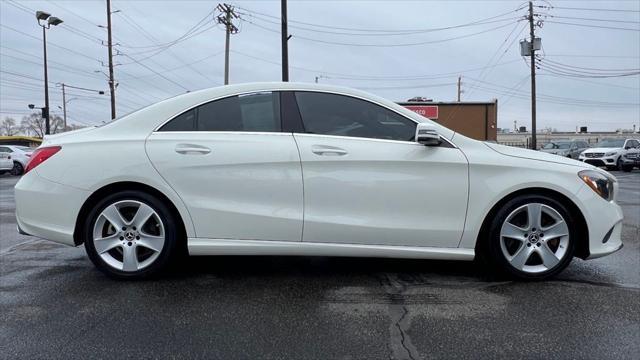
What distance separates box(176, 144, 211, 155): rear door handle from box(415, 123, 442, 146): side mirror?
1.62 m

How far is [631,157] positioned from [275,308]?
2357 centimetres

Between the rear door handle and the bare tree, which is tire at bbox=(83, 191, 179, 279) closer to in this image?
the rear door handle

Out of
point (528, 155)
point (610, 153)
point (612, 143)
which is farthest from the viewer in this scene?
point (612, 143)

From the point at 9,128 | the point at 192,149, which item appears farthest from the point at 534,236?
the point at 9,128

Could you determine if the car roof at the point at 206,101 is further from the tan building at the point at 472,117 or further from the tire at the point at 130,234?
the tan building at the point at 472,117

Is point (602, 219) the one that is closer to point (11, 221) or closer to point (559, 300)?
point (559, 300)

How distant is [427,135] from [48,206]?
9.78ft

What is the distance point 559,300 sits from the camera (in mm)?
3273

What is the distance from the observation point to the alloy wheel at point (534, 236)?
11.6 feet

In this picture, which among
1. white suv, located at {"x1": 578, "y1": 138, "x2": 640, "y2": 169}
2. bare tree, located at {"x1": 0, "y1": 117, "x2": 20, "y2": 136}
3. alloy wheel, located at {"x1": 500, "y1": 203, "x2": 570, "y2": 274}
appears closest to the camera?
alloy wheel, located at {"x1": 500, "y1": 203, "x2": 570, "y2": 274}

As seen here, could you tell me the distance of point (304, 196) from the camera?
3.48 meters

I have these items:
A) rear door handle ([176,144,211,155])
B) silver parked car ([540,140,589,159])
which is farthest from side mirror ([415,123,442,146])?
silver parked car ([540,140,589,159])

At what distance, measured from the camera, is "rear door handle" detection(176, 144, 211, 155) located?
11.5 ft

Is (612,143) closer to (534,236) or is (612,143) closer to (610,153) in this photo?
(610,153)
